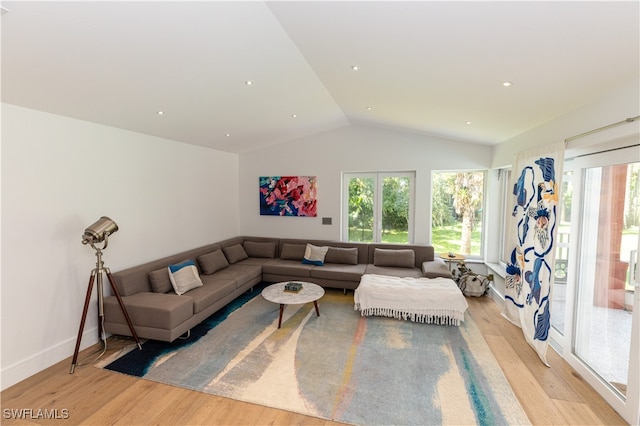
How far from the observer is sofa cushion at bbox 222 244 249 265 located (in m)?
5.10

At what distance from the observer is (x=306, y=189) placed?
5688mm

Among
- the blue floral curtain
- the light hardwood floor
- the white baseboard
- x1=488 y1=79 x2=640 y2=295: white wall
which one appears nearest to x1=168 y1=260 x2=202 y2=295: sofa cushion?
the white baseboard

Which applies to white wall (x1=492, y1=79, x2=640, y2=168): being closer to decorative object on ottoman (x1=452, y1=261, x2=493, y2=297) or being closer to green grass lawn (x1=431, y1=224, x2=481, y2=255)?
green grass lawn (x1=431, y1=224, x2=481, y2=255)

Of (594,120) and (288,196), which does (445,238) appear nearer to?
(288,196)

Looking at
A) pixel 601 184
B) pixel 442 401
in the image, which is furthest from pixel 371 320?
pixel 601 184

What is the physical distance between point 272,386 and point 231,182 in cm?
422

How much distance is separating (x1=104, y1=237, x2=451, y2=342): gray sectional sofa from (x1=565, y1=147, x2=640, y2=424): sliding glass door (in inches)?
66.2

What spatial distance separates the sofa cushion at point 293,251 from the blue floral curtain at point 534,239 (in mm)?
3243

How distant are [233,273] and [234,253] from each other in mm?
742

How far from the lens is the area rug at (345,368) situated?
7.29 feet

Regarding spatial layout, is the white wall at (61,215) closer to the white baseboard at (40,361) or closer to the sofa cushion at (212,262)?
the white baseboard at (40,361)

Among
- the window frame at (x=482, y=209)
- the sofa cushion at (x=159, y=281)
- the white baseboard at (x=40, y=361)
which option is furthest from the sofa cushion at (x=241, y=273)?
the window frame at (x=482, y=209)

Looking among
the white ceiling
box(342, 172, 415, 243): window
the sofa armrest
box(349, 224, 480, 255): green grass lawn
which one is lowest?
the sofa armrest

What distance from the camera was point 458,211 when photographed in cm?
519
